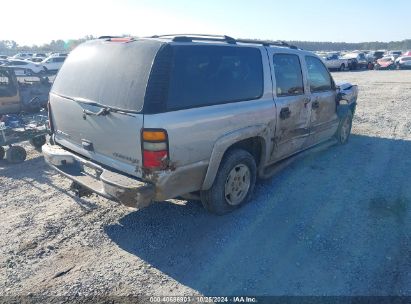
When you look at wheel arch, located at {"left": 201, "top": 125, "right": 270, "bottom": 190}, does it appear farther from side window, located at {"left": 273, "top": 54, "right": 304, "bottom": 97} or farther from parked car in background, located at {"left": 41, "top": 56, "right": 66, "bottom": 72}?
parked car in background, located at {"left": 41, "top": 56, "right": 66, "bottom": 72}

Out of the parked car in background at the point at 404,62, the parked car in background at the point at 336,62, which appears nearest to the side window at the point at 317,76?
the parked car in background at the point at 336,62

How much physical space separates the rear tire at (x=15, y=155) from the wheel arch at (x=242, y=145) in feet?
14.0

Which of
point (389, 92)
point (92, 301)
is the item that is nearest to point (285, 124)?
point (92, 301)

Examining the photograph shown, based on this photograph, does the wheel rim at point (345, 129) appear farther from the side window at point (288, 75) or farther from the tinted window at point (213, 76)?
the tinted window at point (213, 76)

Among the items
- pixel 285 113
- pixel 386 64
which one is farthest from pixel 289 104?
pixel 386 64

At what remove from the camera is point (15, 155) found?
627 cm

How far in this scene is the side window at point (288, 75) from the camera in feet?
15.0

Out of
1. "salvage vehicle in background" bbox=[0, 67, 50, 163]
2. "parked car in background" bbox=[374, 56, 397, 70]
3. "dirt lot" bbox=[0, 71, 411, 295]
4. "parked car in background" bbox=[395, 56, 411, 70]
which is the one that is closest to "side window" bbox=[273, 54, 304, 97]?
"dirt lot" bbox=[0, 71, 411, 295]

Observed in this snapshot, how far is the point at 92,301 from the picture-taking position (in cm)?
287

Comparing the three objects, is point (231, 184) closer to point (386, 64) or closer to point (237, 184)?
point (237, 184)

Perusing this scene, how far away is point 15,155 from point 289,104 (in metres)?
4.98

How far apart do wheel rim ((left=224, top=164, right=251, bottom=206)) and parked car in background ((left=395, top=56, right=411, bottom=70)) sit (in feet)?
116

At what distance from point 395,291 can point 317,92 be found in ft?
11.0

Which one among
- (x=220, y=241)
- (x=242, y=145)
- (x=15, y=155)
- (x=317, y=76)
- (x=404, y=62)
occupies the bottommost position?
(x=220, y=241)
